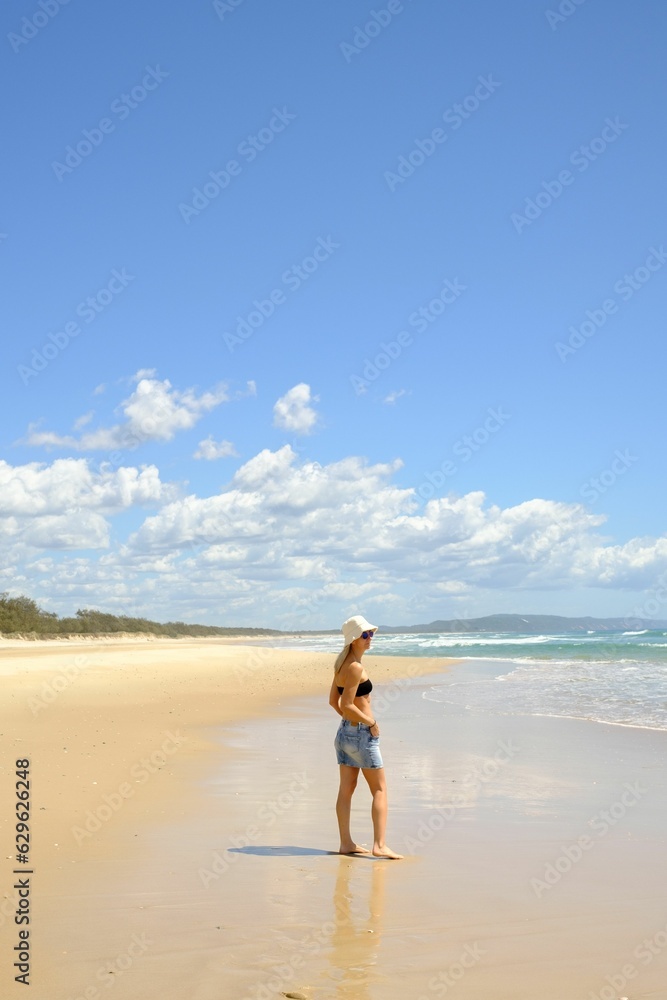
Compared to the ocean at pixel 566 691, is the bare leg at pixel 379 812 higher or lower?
higher

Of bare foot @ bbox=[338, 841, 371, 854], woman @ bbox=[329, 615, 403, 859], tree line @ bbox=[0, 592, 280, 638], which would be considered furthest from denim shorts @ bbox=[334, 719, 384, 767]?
tree line @ bbox=[0, 592, 280, 638]

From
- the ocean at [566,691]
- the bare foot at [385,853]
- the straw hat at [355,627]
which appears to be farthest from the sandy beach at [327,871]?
the ocean at [566,691]

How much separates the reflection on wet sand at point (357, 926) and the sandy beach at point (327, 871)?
0.02 metres

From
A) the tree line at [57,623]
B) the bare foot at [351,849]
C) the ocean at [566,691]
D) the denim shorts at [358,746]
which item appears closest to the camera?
the bare foot at [351,849]

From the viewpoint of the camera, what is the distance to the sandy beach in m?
4.30

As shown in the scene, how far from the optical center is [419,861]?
21.1 ft

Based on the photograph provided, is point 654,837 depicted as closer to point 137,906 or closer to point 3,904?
point 137,906

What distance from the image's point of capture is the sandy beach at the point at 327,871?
14.1ft

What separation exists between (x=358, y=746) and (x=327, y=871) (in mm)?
1074

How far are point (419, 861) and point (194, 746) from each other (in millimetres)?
6603

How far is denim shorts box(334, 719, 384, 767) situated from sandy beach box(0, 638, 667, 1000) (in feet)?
2.19

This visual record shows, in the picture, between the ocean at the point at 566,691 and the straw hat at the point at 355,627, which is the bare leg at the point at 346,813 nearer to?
the straw hat at the point at 355,627

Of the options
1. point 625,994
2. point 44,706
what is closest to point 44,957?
point 625,994

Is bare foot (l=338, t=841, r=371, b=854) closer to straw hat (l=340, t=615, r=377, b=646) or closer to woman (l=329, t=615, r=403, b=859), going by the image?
woman (l=329, t=615, r=403, b=859)
